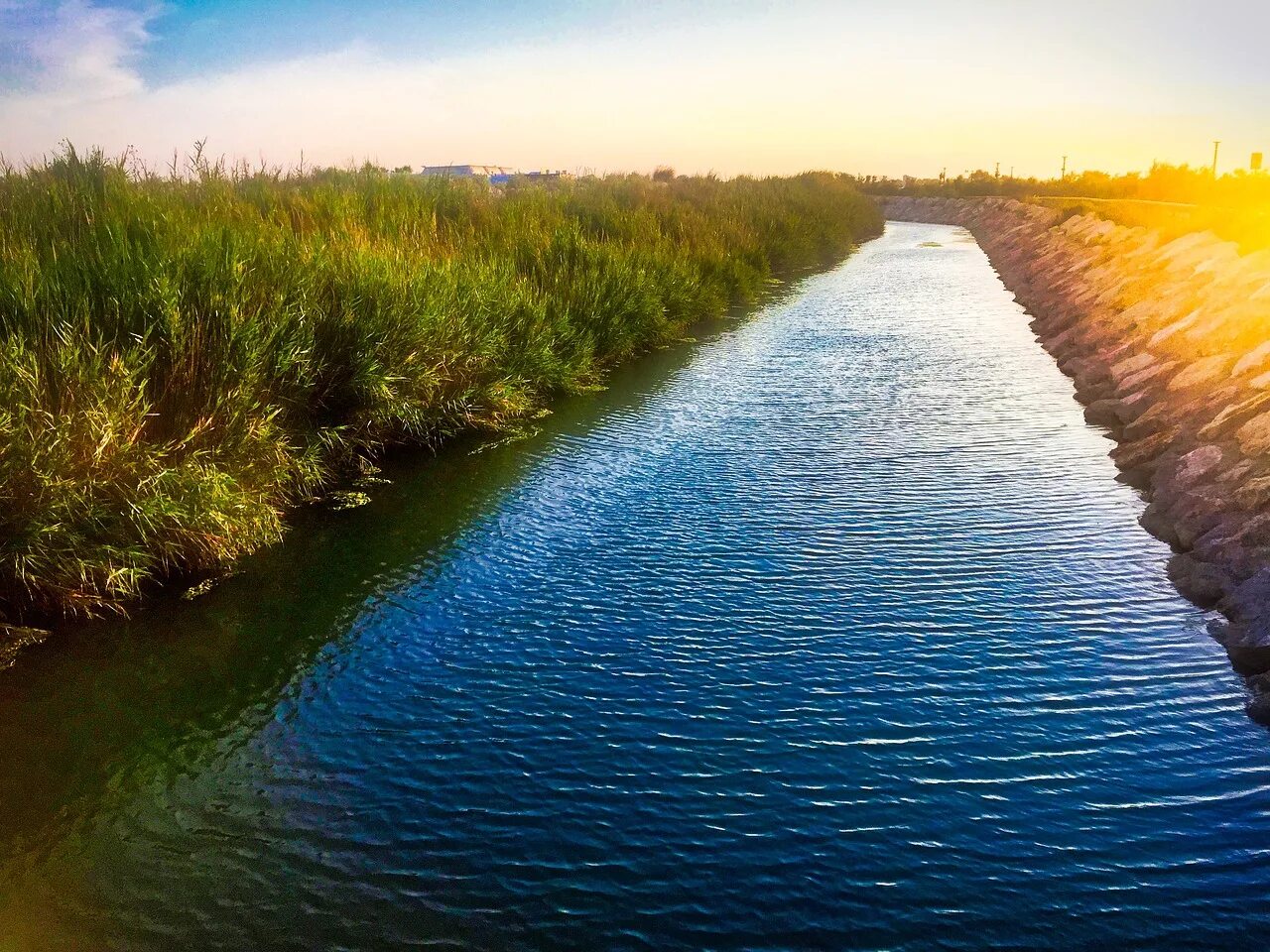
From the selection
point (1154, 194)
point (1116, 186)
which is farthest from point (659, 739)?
point (1116, 186)

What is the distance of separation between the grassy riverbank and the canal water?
58 cm

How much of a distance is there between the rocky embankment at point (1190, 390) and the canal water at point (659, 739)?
0.34m

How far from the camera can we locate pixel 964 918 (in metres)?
3.86

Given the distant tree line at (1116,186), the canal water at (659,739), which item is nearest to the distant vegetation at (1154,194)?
the distant tree line at (1116,186)

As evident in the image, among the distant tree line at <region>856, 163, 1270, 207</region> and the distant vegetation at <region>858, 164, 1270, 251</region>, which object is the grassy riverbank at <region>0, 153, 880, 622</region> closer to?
the distant vegetation at <region>858, 164, 1270, 251</region>

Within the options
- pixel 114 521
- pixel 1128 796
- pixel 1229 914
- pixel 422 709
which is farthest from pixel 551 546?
pixel 1229 914

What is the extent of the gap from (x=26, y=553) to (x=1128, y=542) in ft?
25.3

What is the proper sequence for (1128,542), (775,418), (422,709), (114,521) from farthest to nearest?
(775,418), (1128,542), (114,521), (422,709)

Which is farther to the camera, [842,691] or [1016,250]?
[1016,250]

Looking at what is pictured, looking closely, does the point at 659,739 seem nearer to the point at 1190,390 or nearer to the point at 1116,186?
the point at 1190,390

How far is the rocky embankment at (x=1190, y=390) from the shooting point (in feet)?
22.1

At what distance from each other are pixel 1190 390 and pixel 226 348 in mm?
9678

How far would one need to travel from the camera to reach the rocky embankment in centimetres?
673

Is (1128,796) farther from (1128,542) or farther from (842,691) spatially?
(1128,542)
